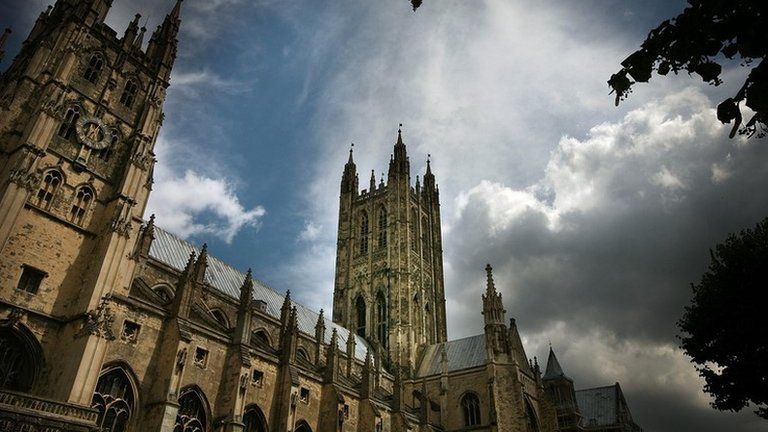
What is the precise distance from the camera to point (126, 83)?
2792 cm

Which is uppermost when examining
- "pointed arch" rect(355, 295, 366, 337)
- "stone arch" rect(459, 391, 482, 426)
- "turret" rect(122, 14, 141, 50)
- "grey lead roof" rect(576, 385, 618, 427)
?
"turret" rect(122, 14, 141, 50)

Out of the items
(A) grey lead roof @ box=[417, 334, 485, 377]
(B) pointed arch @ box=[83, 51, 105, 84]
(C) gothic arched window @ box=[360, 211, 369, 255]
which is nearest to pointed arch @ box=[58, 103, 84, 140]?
(B) pointed arch @ box=[83, 51, 105, 84]

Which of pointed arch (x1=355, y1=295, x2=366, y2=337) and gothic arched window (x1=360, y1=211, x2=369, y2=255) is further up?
gothic arched window (x1=360, y1=211, x2=369, y2=255)

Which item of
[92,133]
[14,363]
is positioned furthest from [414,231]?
[14,363]

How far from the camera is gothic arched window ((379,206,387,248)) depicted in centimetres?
5347

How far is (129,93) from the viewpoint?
91.7 feet

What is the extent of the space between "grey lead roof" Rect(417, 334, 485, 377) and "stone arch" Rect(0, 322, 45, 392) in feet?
104

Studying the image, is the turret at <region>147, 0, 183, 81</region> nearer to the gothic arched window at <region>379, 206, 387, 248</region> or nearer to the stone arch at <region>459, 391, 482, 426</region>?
the gothic arched window at <region>379, 206, 387, 248</region>

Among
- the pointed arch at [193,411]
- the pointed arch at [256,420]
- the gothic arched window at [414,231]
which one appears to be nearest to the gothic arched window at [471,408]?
the gothic arched window at [414,231]

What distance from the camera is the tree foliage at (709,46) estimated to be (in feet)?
15.2

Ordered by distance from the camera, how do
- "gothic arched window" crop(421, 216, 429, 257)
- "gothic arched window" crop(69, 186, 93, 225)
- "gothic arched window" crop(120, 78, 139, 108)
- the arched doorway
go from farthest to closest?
"gothic arched window" crop(421, 216, 429, 257), "gothic arched window" crop(120, 78, 139, 108), the arched doorway, "gothic arched window" crop(69, 186, 93, 225)

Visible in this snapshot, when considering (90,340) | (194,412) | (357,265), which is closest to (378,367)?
(357,265)

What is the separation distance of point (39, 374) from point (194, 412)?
20.5 feet

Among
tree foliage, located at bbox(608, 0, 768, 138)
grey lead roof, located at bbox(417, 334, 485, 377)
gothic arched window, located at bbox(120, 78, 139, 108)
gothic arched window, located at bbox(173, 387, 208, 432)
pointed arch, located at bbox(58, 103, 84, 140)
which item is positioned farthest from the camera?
grey lead roof, located at bbox(417, 334, 485, 377)
